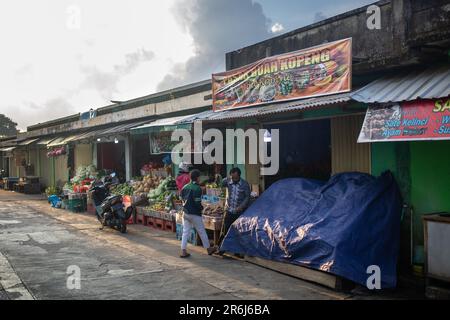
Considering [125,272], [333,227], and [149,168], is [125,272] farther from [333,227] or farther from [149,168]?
[149,168]

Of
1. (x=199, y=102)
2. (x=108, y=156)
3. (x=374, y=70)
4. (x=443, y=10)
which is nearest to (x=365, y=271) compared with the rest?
(x=374, y=70)

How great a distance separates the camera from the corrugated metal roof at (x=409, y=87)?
5973mm

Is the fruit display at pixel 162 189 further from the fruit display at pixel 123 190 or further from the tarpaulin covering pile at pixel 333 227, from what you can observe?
the tarpaulin covering pile at pixel 333 227

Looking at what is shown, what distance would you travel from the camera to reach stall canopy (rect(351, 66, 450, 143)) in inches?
228

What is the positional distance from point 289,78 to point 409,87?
108 inches

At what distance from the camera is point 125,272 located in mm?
7520

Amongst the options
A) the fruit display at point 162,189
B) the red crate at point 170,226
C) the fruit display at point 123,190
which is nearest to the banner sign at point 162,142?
the fruit display at point 162,189

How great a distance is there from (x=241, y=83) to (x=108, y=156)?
11425 millimetres

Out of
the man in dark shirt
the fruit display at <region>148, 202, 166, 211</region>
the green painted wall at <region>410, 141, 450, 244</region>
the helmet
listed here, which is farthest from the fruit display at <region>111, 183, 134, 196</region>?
the green painted wall at <region>410, 141, 450, 244</region>

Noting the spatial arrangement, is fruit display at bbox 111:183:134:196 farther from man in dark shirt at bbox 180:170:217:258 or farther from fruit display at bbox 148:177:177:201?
man in dark shirt at bbox 180:170:217:258

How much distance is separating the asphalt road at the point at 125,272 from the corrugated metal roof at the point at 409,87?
2977 mm

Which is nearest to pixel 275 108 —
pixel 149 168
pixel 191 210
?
pixel 191 210

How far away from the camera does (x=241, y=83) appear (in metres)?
10.1
